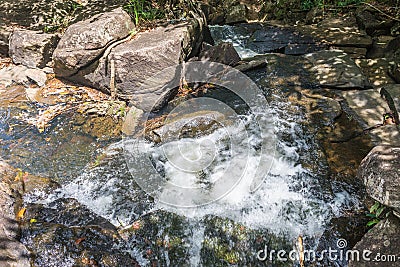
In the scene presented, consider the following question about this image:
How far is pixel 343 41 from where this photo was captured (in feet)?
22.6

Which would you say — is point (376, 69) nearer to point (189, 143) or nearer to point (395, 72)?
point (395, 72)

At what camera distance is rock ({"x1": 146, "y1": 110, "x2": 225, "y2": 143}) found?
14.9 ft

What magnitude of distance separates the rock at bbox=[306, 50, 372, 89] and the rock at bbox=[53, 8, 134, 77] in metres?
3.81

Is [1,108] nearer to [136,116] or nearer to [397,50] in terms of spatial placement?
[136,116]

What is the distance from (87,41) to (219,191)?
12.6ft

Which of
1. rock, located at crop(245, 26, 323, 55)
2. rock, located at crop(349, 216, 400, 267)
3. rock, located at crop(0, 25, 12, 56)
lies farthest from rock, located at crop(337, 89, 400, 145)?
rock, located at crop(0, 25, 12, 56)

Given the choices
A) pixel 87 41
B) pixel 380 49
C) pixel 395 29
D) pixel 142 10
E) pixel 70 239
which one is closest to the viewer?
pixel 70 239

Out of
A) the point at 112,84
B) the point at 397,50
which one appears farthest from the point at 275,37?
the point at 112,84

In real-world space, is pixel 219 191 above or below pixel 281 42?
below

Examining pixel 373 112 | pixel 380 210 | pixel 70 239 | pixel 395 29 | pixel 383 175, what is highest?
pixel 383 175

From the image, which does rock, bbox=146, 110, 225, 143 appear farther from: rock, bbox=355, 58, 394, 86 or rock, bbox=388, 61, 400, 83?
rock, bbox=388, 61, 400, 83

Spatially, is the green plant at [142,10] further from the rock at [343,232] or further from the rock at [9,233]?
the rock at [343,232]

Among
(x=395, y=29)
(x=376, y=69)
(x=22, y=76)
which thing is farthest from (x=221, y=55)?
(x=395, y=29)

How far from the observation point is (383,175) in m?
2.78
